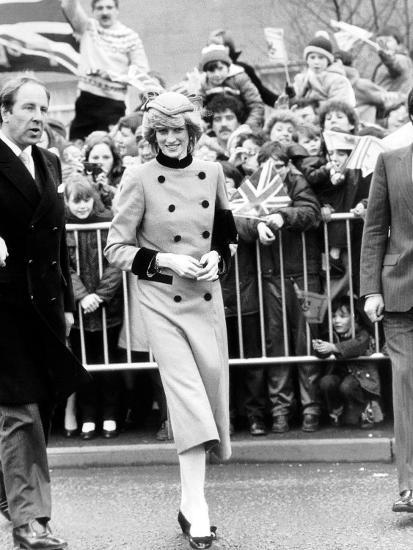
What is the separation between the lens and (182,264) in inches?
238

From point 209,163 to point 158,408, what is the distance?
119 inches

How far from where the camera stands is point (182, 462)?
6.07 m

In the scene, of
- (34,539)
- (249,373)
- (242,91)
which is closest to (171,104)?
(34,539)

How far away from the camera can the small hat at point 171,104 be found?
613 centimetres

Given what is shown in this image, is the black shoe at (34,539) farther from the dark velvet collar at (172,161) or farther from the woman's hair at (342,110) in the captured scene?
the woman's hair at (342,110)

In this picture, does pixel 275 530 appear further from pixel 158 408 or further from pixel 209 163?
pixel 158 408

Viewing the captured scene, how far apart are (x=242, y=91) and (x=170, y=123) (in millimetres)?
5495

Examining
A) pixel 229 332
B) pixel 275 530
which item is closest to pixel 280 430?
pixel 229 332

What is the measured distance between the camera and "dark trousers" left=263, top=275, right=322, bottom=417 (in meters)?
8.37

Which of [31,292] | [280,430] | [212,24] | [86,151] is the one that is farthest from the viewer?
[212,24]

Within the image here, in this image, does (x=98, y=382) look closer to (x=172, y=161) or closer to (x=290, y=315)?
(x=290, y=315)

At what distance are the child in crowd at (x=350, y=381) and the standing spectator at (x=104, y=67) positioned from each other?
5.51 meters

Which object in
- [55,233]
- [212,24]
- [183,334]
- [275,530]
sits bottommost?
[275,530]

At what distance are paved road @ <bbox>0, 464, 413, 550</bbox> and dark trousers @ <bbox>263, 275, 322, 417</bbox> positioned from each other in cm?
62
